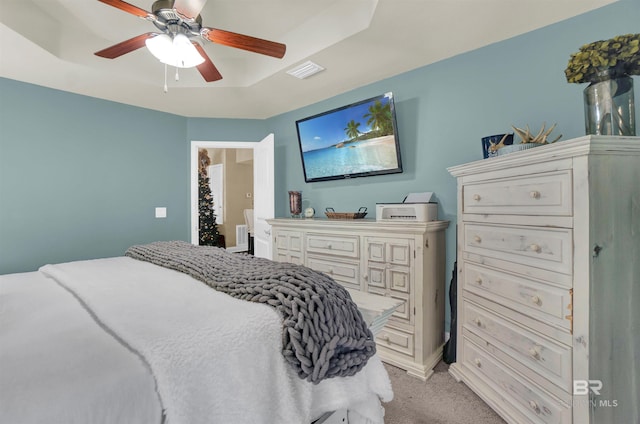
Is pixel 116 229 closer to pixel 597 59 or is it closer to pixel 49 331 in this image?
pixel 49 331

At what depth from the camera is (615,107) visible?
1.29 metres

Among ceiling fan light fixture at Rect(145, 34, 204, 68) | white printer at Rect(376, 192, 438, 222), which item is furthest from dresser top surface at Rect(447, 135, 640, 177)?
ceiling fan light fixture at Rect(145, 34, 204, 68)

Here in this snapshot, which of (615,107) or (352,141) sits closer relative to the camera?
(615,107)

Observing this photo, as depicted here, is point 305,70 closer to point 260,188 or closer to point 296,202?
point 296,202

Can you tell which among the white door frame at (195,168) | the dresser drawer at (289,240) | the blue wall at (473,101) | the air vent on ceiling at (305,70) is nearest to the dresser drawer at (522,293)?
the blue wall at (473,101)

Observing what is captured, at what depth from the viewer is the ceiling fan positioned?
1.58 meters

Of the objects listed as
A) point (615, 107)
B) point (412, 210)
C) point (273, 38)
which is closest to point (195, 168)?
point (273, 38)

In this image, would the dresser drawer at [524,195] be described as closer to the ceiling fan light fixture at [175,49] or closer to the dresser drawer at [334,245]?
the dresser drawer at [334,245]

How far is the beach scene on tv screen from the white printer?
16.9 inches

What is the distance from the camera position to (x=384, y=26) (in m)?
2.01

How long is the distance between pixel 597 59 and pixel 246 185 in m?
6.58

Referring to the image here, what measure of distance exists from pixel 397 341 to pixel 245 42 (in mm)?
2316

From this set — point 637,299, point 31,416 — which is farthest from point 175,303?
point 637,299

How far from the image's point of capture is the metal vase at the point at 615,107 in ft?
4.19
